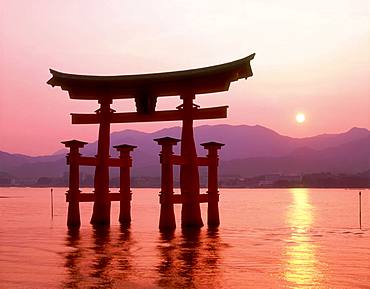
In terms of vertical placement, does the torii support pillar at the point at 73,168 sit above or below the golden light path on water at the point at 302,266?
above

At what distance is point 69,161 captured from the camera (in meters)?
23.0

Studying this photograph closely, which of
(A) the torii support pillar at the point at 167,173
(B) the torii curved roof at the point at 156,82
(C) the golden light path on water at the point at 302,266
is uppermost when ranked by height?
(B) the torii curved roof at the point at 156,82

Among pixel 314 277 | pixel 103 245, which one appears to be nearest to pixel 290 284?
pixel 314 277

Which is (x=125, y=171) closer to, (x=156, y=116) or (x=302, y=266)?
(x=156, y=116)

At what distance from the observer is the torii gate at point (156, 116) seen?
21375mm

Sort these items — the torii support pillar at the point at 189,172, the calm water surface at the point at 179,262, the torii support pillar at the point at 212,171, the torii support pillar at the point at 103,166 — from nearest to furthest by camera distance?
the calm water surface at the point at 179,262
the torii support pillar at the point at 189,172
the torii support pillar at the point at 212,171
the torii support pillar at the point at 103,166

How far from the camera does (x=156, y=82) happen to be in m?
22.5

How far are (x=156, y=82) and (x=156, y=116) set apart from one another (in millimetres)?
1428

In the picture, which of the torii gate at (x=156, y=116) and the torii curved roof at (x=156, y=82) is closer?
the torii curved roof at (x=156, y=82)

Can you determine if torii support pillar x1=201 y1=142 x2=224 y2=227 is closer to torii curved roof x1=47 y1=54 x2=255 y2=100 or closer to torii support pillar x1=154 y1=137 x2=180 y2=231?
torii support pillar x1=154 y1=137 x2=180 y2=231

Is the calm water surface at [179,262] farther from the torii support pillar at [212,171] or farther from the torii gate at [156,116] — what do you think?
the torii support pillar at [212,171]

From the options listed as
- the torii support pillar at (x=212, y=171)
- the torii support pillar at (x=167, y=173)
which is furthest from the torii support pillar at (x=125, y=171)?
the torii support pillar at (x=167, y=173)

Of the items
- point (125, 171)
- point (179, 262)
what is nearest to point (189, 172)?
point (125, 171)

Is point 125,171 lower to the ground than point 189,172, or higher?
higher
